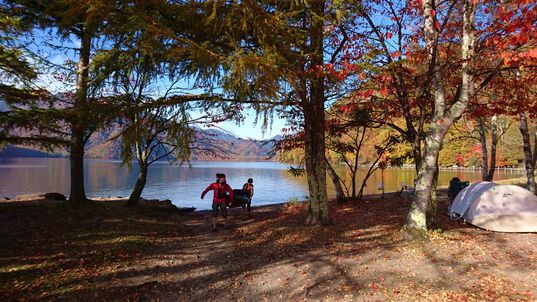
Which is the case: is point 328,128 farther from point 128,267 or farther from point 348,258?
point 128,267

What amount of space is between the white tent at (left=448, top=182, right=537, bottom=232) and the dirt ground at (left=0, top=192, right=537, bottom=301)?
406mm

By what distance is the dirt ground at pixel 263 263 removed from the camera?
5.27 meters

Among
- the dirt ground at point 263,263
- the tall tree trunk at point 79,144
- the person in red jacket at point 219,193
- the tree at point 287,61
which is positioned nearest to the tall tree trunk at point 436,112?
the dirt ground at point 263,263

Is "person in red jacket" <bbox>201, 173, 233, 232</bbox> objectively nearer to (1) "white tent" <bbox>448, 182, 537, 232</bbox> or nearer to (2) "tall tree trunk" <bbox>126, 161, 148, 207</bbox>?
(2) "tall tree trunk" <bbox>126, 161, 148, 207</bbox>

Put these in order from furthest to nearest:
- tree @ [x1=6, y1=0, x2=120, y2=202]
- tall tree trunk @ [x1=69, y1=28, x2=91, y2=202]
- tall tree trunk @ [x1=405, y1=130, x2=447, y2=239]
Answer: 1. tall tree trunk @ [x1=69, y1=28, x2=91, y2=202]
2. tall tree trunk @ [x1=405, y1=130, x2=447, y2=239]
3. tree @ [x1=6, y1=0, x2=120, y2=202]

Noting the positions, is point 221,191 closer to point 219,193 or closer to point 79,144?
point 219,193

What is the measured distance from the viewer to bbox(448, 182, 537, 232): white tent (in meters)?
8.46

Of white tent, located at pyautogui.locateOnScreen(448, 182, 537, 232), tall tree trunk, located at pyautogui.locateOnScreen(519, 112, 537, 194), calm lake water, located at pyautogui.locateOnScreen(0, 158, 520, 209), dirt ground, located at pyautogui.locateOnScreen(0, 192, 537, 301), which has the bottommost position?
calm lake water, located at pyautogui.locateOnScreen(0, 158, 520, 209)

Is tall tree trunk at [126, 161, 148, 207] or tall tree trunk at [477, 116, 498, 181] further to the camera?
tall tree trunk at [477, 116, 498, 181]

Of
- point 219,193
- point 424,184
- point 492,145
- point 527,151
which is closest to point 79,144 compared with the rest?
point 219,193

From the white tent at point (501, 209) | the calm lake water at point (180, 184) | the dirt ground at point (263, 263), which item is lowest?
the calm lake water at point (180, 184)

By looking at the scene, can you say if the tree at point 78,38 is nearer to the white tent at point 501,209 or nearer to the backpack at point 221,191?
the backpack at point 221,191

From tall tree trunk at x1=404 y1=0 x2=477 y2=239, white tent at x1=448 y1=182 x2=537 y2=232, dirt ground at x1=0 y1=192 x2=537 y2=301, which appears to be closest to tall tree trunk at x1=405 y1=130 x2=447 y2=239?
tall tree trunk at x1=404 y1=0 x2=477 y2=239

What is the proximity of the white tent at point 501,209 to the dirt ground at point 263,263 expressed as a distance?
1.33 ft
